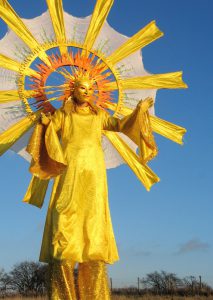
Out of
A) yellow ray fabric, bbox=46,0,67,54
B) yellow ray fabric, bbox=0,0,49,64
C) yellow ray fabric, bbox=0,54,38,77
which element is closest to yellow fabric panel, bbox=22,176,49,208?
yellow ray fabric, bbox=0,54,38,77

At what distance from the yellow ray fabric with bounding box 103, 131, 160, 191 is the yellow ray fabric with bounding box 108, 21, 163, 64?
1.27 m

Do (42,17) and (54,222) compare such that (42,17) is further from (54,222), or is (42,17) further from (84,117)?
(54,222)

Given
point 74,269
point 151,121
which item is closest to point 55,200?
point 74,269

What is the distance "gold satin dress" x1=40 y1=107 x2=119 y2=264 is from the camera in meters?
7.42

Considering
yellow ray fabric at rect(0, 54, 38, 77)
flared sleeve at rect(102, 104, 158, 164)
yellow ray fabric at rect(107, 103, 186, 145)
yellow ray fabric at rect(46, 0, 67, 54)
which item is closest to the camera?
flared sleeve at rect(102, 104, 158, 164)

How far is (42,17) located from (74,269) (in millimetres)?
4033

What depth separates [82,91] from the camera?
26.8ft

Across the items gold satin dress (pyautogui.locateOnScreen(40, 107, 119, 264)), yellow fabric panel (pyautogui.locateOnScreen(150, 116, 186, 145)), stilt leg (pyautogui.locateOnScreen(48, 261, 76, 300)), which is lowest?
stilt leg (pyautogui.locateOnScreen(48, 261, 76, 300))

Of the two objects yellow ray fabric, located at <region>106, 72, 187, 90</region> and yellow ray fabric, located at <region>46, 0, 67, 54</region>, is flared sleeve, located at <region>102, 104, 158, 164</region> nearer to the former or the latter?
yellow ray fabric, located at <region>106, 72, 187, 90</region>

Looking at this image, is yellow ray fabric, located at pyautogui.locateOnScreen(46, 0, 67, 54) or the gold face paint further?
yellow ray fabric, located at pyautogui.locateOnScreen(46, 0, 67, 54)

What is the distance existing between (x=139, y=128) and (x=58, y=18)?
2.31 meters

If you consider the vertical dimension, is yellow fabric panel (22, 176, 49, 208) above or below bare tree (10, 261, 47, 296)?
below

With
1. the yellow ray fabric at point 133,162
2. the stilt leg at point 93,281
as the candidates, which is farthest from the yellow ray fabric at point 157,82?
the stilt leg at point 93,281

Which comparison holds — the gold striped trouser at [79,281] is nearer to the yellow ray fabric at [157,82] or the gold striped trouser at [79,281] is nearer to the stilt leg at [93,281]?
the stilt leg at [93,281]
